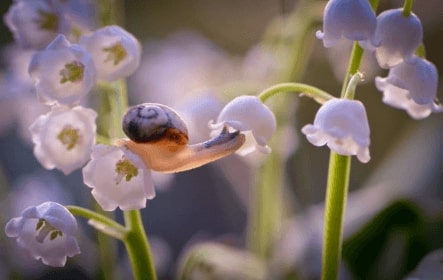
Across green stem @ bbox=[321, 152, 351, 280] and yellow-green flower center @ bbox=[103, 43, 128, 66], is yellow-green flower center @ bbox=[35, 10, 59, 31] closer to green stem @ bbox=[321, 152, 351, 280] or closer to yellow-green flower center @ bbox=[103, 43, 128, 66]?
yellow-green flower center @ bbox=[103, 43, 128, 66]

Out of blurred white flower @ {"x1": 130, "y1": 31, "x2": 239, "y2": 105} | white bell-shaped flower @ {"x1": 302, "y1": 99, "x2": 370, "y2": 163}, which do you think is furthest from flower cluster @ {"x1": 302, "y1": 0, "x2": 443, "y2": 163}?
blurred white flower @ {"x1": 130, "y1": 31, "x2": 239, "y2": 105}

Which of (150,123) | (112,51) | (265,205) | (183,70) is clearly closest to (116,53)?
(112,51)

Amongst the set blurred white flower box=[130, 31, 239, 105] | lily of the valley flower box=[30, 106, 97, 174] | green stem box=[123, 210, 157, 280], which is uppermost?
lily of the valley flower box=[30, 106, 97, 174]

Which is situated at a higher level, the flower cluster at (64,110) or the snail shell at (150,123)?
the snail shell at (150,123)

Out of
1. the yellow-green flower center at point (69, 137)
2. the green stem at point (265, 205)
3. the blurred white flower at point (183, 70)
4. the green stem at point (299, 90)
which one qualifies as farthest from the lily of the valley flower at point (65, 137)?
the blurred white flower at point (183, 70)

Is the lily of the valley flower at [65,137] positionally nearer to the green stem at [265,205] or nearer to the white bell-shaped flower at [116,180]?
the white bell-shaped flower at [116,180]

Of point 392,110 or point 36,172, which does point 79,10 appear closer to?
point 36,172
